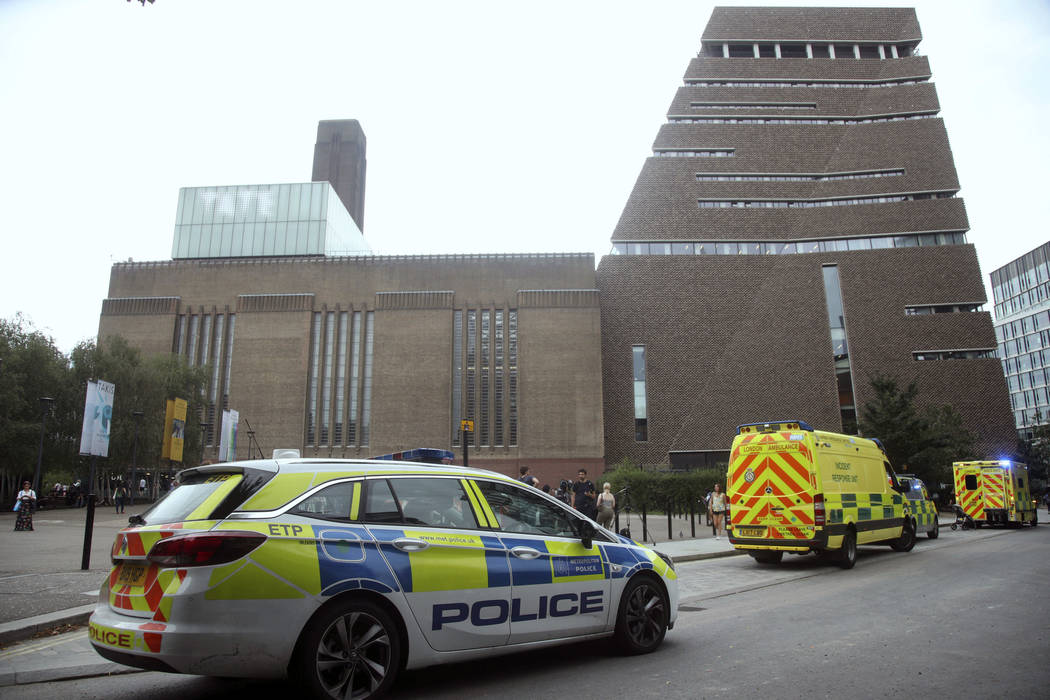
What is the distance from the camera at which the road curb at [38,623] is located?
6065mm

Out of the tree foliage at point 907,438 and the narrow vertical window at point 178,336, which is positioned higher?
the narrow vertical window at point 178,336

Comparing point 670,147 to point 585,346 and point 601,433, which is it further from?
point 601,433

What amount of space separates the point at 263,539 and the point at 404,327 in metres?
46.7

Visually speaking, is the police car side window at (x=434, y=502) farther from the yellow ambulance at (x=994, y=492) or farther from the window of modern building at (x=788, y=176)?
the window of modern building at (x=788, y=176)

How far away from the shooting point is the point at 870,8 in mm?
61281

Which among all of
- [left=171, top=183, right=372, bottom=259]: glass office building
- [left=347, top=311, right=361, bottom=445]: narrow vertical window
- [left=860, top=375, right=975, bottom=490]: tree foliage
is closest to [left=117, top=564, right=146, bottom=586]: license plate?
[left=860, top=375, right=975, bottom=490]: tree foliage

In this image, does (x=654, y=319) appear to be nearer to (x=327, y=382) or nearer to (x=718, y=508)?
(x=327, y=382)

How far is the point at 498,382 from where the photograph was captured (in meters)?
49.3

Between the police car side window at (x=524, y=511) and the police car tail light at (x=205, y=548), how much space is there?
176 centimetres

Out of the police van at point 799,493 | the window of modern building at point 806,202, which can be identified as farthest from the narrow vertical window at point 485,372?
the police van at point 799,493

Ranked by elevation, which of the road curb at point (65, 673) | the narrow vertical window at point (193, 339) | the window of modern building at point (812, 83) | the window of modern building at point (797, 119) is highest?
the window of modern building at point (812, 83)

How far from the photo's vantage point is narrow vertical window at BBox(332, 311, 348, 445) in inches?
1914

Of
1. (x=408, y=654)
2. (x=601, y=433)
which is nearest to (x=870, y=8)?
(x=601, y=433)

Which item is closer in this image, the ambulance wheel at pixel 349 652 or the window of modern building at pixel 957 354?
the ambulance wheel at pixel 349 652
